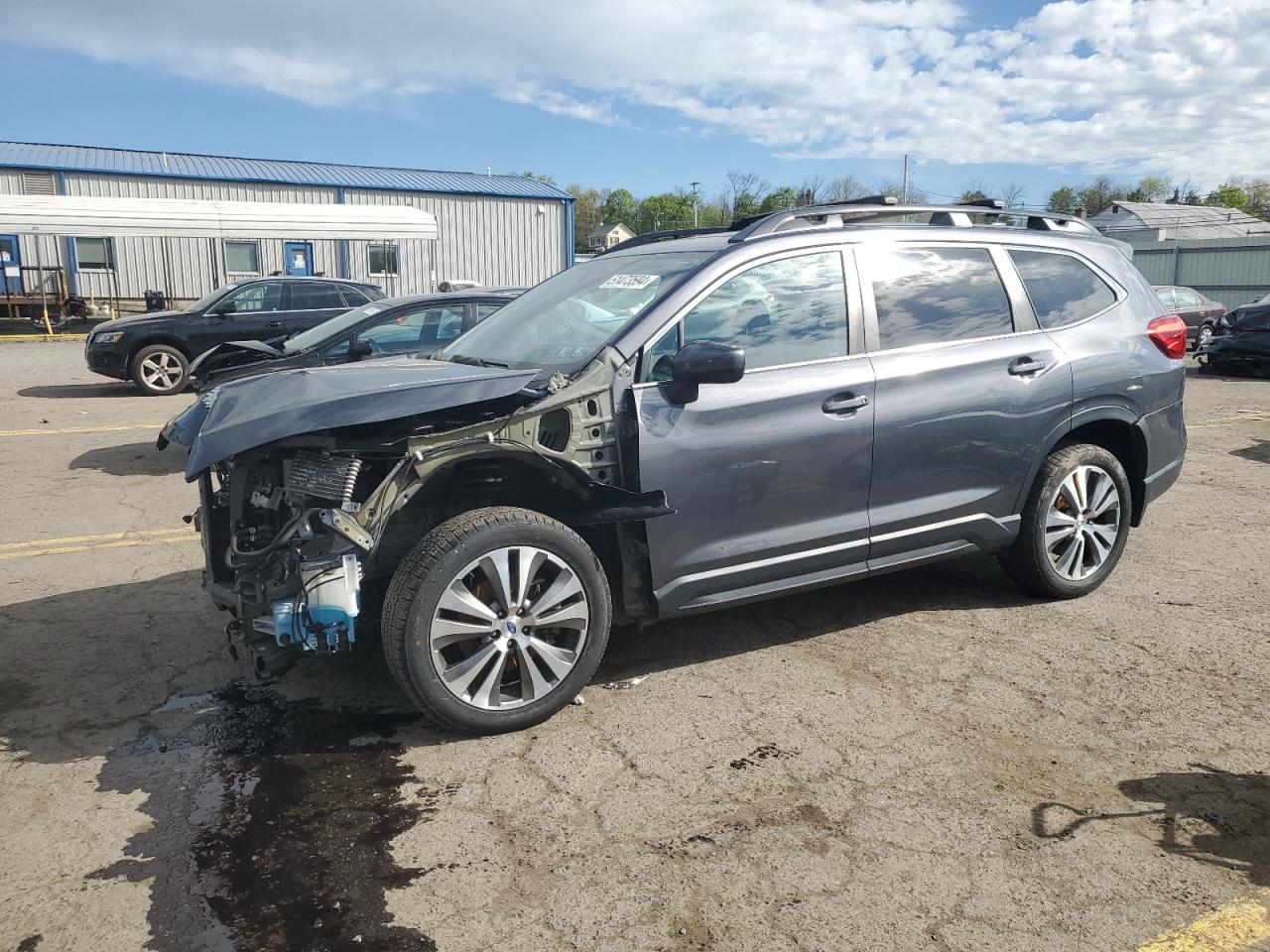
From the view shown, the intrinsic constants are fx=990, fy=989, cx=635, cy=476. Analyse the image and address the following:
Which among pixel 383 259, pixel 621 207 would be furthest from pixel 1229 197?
pixel 383 259

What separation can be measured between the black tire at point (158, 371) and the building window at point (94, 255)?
746 inches

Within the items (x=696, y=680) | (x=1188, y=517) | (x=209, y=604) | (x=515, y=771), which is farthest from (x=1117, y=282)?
(x=209, y=604)

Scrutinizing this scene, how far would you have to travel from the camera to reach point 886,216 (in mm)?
5000

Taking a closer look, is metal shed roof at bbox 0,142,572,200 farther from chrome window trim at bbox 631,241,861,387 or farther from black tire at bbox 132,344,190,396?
chrome window trim at bbox 631,241,861,387

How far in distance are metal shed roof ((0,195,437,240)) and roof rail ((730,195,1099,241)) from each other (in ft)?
82.7

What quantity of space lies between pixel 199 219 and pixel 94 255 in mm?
5544

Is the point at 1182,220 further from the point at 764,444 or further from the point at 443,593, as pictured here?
the point at 443,593

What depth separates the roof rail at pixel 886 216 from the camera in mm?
4605

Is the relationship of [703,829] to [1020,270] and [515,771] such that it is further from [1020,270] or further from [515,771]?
[1020,270]

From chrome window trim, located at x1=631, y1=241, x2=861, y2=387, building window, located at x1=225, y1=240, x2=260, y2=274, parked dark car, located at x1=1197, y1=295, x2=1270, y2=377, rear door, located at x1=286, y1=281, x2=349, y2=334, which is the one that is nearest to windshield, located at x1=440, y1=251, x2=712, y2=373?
chrome window trim, located at x1=631, y1=241, x2=861, y2=387

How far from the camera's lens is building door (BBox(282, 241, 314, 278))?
31.1 m

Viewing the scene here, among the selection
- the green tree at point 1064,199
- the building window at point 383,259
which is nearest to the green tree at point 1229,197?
the green tree at point 1064,199

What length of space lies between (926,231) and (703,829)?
3122 mm

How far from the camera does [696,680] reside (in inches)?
169
